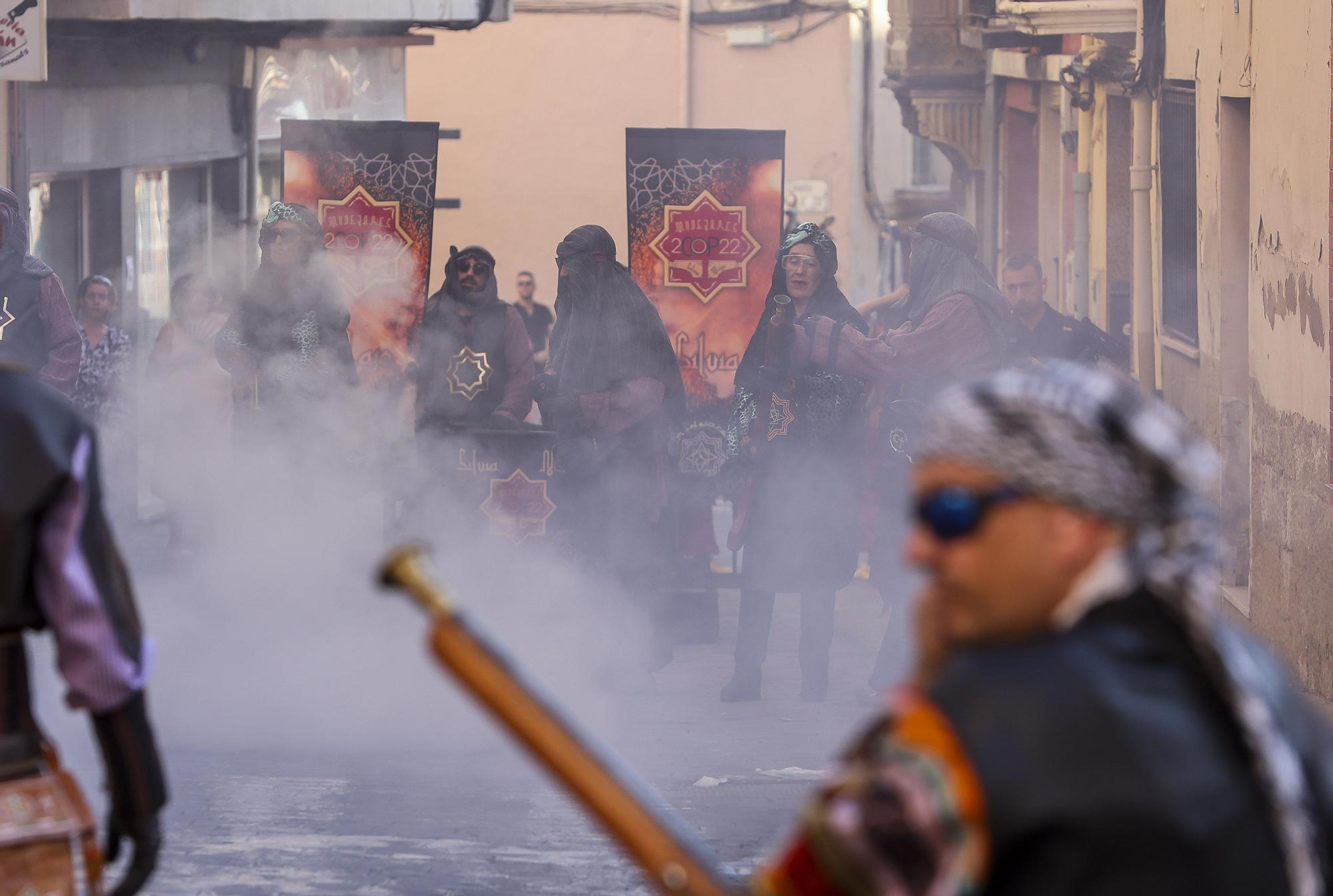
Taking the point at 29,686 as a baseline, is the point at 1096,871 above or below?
above

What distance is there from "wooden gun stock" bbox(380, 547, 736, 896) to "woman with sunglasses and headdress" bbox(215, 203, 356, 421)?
24.6 feet

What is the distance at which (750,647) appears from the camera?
7.48 m

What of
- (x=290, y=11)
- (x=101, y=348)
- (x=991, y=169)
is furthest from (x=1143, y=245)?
(x=991, y=169)

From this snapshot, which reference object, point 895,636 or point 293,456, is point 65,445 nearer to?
point 895,636

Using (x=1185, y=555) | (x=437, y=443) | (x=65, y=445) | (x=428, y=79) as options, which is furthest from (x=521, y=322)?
(x=428, y=79)

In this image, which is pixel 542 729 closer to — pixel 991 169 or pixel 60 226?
pixel 60 226

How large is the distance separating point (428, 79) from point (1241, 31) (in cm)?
1571

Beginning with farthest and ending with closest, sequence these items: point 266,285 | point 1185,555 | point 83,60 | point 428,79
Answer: point 428,79, point 83,60, point 266,285, point 1185,555

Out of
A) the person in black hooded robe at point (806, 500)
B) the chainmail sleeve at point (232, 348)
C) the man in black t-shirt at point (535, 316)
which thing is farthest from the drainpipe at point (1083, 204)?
the chainmail sleeve at point (232, 348)

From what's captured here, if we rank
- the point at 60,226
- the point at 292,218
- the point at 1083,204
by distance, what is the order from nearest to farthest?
the point at 292,218 → the point at 60,226 → the point at 1083,204

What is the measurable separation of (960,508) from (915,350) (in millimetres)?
5874

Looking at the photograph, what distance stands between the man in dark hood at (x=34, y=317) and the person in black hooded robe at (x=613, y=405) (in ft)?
6.90

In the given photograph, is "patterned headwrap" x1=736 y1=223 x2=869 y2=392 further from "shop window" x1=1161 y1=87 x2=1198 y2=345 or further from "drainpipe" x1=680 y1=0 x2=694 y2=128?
"drainpipe" x1=680 y1=0 x2=694 y2=128

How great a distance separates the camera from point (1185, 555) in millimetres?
1573
